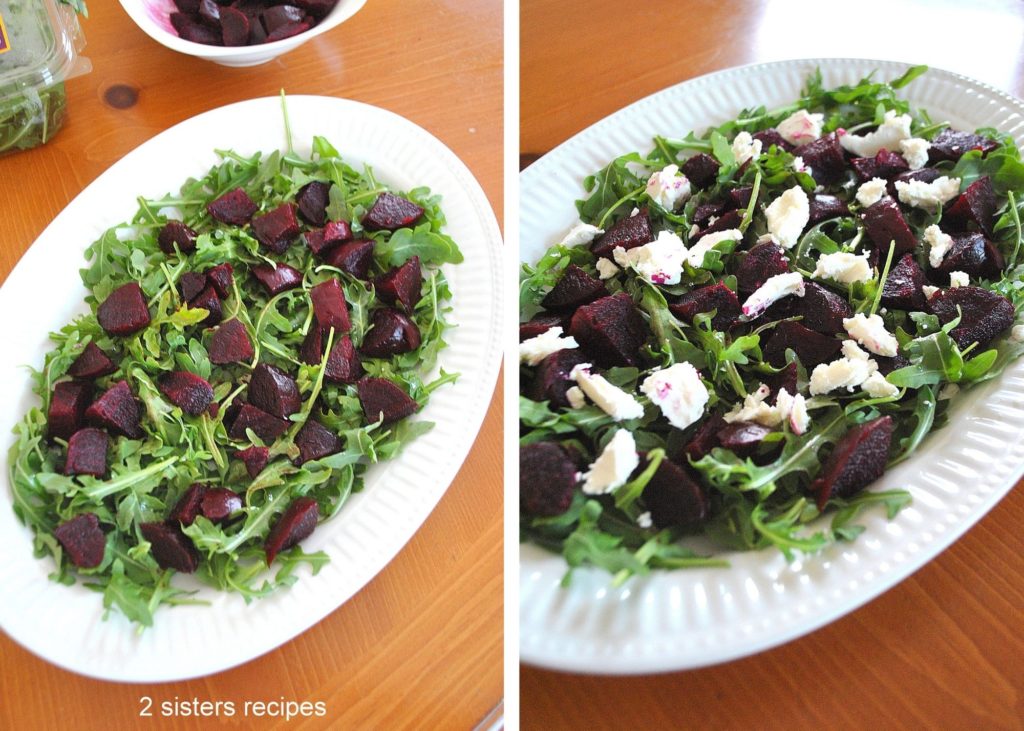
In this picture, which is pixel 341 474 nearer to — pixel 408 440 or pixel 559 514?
pixel 408 440

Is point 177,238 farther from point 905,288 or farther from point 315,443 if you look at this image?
point 905,288

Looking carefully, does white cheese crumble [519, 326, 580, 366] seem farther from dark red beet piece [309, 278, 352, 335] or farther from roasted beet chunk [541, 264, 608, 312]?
dark red beet piece [309, 278, 352, 335]

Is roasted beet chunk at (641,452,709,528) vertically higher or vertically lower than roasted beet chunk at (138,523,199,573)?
higher

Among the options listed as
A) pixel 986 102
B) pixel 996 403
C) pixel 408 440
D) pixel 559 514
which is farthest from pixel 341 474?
pixel 986 102

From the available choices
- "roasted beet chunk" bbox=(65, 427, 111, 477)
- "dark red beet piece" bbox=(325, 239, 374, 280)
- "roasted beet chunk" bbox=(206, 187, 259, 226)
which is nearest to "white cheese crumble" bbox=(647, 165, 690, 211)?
"dark red beet piece" bbox=(325, 239, 374, 280)

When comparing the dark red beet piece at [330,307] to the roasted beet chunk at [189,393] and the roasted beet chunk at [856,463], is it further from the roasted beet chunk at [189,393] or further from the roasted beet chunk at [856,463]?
the roasted beet chunk at [856,463]
